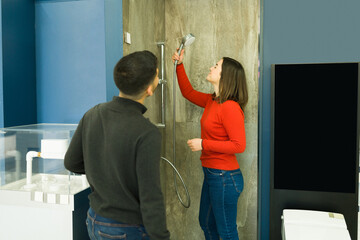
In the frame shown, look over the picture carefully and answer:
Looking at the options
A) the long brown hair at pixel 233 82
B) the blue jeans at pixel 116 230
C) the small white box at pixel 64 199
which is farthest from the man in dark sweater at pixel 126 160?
the long brown hair at pixel 233 82

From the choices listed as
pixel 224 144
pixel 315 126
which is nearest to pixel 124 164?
pixel 224 144

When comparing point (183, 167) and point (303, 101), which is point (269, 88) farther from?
point (183, 167)

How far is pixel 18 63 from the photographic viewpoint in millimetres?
1811

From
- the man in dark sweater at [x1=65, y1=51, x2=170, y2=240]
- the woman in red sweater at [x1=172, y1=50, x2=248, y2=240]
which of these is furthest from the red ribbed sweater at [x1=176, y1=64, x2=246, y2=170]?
the man in dark sweater at [x1=65, y1=51, x2=170, y2=240]

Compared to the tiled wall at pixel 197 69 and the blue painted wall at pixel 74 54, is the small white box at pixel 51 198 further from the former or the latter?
the tiled wall at pixel 197 69

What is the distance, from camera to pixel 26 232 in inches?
63.6

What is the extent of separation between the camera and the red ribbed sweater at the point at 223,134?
1.84 meters

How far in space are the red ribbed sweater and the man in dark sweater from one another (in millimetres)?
773

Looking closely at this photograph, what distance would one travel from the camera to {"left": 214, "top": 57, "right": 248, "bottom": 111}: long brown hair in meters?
1.95

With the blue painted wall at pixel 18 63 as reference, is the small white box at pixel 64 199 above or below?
below

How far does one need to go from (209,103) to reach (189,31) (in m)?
0.76

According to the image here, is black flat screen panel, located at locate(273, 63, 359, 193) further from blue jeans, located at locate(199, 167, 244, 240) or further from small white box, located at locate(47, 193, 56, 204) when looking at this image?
small white box, located at locate(47, 193, 56, 204)

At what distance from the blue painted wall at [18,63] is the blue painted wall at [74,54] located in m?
0.05

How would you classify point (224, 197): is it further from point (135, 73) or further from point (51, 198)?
point (135, 73)
